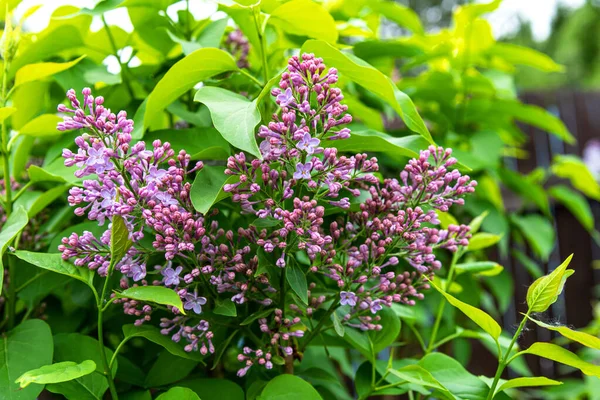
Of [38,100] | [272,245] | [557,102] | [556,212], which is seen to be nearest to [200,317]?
[272,245]

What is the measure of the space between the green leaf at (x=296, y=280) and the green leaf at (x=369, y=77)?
0.21 meters

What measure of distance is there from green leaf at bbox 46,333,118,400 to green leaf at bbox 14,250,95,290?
4.4 inches

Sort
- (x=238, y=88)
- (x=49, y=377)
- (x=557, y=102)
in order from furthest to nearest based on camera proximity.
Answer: (x=557, y=102) < (x=238, y=88) < (x=49, y=377)

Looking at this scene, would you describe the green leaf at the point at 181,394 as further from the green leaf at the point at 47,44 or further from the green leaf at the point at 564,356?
the green leaf at the point at 47,44

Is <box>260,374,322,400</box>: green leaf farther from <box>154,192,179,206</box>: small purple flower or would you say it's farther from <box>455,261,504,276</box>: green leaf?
<box>455,261,504,276</box>: green leaf

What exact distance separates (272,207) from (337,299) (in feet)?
0.50

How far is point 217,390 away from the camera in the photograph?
78 cm

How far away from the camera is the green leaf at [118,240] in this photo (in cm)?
63

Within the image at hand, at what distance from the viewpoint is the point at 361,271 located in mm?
752

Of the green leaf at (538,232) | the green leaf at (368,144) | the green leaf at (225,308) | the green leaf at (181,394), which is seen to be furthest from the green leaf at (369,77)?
the green leaf at (538,232)

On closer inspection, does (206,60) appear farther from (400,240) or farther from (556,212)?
(556,212)

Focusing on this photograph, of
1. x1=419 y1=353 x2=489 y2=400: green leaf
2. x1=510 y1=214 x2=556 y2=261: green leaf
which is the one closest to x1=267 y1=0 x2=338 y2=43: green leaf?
x1=419 y1=353 x2=489 y2=400: green leaf

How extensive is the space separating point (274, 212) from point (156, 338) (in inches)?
7.8

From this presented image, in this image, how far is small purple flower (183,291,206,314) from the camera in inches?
27.1
